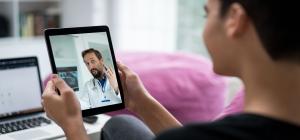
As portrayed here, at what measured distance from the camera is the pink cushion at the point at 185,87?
1900mm

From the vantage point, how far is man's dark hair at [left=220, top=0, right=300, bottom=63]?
68cm

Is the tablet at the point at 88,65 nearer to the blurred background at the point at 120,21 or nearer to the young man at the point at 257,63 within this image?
the young man at the point at 257,63

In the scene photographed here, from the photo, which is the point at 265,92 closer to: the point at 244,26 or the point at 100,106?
the point at 244,26

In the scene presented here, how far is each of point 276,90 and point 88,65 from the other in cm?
51

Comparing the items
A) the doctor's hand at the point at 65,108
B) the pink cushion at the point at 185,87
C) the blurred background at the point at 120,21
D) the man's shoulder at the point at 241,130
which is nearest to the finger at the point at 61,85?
the doctor's hand at the point at 65,108

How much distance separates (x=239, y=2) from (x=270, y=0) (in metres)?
0.06

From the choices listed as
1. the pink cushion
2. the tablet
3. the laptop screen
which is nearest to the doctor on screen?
the tablet

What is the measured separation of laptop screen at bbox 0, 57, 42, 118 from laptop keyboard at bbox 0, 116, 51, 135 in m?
0.03

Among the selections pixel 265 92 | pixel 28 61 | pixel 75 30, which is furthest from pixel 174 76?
pixel 265 92

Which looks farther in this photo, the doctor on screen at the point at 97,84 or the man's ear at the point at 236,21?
the doctor on screen at the point at 97,84

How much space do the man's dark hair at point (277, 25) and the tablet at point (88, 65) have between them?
49cm

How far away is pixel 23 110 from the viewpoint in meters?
1.34

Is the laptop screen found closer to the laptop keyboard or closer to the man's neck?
the laptop keyboard

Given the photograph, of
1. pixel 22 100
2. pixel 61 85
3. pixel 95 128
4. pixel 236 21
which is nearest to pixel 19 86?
pixel 22 100
